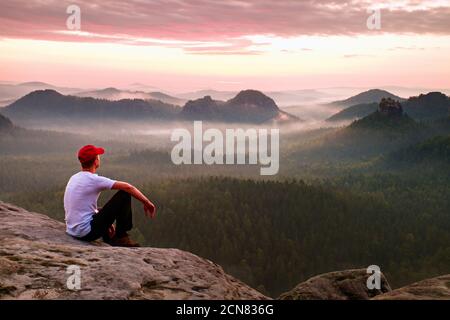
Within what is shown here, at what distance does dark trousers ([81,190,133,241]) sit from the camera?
57.3 ft

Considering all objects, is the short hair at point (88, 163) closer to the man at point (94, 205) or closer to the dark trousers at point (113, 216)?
the man at point (94, 205)

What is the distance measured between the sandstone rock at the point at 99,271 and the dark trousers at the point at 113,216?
2.09 feet

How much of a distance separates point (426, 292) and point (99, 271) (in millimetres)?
10535

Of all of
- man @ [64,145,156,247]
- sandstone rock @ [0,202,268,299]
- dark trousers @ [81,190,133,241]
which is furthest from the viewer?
dark trousers @ [81,190,133,241]

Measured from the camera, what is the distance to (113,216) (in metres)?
17.5

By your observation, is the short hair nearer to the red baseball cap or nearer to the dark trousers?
the red baseball cap

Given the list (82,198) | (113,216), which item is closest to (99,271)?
(113,216)

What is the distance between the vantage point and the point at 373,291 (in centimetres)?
2398

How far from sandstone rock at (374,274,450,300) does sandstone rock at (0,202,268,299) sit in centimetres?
471

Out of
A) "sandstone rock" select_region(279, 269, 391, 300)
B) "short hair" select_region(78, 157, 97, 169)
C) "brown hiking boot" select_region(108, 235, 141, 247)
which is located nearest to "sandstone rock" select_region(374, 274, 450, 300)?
"sandstone rock" select_region(279, 269, 391, 300)

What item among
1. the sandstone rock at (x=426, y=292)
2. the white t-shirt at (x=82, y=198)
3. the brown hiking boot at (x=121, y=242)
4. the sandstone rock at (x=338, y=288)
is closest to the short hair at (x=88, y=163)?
the white t-shirt at (x=82, y=198)

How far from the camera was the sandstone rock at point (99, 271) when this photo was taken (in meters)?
13.0

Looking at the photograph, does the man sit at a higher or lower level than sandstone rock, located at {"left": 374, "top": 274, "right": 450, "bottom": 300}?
higher
